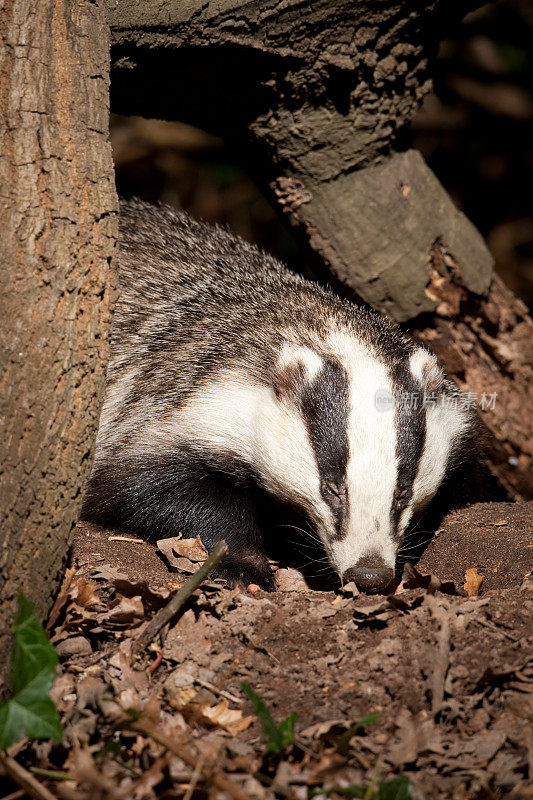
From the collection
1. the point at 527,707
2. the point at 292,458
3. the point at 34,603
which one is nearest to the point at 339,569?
the point at 292,458

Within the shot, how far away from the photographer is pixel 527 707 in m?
2.31

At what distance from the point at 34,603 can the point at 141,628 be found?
1.39 feet

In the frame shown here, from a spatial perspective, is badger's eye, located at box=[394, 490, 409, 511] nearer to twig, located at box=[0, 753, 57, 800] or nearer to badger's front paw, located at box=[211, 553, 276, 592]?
badger's front paw, located at box=[211, 553, 276, 592]

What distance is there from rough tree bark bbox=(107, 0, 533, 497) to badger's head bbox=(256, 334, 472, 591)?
3.21 ft

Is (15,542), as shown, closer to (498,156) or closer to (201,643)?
(201,643)

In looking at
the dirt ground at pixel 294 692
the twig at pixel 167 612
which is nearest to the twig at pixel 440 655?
the dirt ground at pixel 294 692

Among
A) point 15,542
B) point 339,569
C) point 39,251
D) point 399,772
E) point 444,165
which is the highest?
point 444,165

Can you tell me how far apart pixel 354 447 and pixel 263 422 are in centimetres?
47

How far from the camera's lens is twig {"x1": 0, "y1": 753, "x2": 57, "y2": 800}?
6.63 feet

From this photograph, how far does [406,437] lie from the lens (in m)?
3.27

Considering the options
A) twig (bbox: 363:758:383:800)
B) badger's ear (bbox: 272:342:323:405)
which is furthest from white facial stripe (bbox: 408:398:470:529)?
twig (bbox: 363:758:383:800)

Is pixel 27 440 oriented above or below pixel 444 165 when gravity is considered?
below

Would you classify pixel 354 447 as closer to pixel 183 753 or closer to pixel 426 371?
pixel 426 371

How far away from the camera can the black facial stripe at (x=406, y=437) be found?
3.26 m
